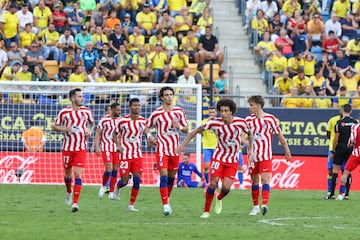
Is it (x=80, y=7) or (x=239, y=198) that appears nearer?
(x=239, y=198)

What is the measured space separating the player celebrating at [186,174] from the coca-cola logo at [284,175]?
6.06ft

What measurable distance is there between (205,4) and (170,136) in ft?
54.6

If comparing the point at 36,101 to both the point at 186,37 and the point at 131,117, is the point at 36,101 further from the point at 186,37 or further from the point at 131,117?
the point at 131,117

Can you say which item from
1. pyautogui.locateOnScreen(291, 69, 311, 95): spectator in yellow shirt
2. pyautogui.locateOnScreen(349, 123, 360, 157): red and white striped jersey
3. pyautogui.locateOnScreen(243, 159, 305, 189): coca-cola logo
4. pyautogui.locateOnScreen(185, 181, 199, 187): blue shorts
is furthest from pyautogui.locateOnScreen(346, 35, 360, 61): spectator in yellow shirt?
pyautogui.locateOnScreen(349, 123, 360, 157): red and white striped jersey

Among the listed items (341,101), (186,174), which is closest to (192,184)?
(186,174)

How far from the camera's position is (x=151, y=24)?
3353cm

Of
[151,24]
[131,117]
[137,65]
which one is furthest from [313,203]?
[151,24]

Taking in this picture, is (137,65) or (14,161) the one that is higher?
(137,65)

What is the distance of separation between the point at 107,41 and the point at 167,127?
1400 cm

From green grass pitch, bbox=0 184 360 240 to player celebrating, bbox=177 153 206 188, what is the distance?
10.3 feet

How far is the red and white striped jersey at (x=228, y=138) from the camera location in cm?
1741

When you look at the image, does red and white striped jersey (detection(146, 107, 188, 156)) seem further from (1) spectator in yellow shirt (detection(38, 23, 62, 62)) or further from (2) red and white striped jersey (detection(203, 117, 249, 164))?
(1) spectator in yellow shirt (detection(38, 23, 62, 62))

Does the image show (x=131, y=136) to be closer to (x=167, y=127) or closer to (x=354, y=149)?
(x=167, y=127)

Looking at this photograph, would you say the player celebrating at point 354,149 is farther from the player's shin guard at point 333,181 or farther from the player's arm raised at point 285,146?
the player's arm raised at point 285,146
